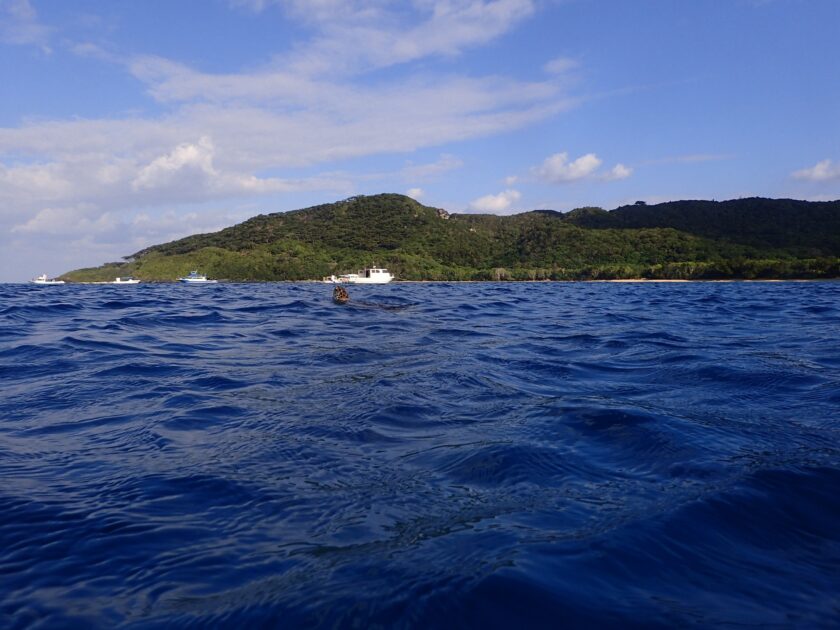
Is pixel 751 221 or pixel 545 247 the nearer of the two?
pixel 751 221

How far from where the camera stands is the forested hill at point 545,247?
10250 cm

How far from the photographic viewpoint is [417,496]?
429 cm

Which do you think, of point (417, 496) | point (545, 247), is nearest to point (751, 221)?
point (545, 247)

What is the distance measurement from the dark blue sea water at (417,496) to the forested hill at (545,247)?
8486cm

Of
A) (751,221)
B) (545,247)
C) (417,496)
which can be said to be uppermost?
(751,221)

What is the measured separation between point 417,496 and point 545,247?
144526mm

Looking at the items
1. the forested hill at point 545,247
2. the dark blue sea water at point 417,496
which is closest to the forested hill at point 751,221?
the forested hill at point 545,247

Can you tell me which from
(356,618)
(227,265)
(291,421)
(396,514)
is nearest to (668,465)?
(396,514)

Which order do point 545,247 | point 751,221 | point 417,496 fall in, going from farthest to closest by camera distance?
point 545,247 < point 751,221 < point 417,496

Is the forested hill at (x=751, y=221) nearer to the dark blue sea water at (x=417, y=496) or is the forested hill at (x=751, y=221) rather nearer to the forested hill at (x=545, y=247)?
the forested hill at (x=545, y=247)

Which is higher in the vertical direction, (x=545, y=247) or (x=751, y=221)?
(x=751, y=221)

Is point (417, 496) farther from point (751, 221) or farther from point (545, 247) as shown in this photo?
point (751, 221)

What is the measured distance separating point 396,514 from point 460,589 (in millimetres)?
1045

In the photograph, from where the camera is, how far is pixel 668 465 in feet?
16.5
